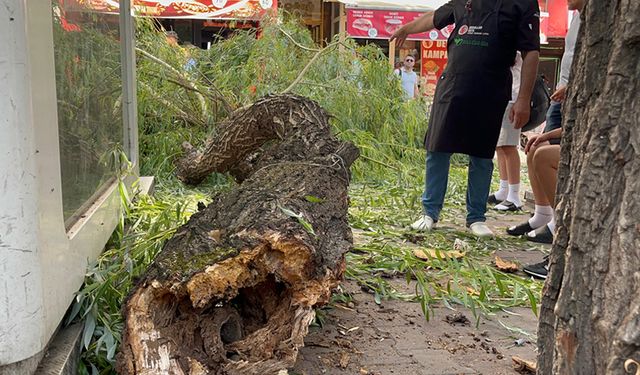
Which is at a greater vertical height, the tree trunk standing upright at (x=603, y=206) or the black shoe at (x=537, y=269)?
the tree trunk standing upright at (x=603, y=206)

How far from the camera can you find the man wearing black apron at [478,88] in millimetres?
4199

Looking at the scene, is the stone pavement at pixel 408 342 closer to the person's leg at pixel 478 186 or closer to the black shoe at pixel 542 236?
the black shoe at pixel 542 236

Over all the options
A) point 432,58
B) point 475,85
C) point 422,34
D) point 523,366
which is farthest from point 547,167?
point 432,58

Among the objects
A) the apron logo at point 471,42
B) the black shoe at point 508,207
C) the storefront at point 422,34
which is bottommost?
the black shoe at point 508,207

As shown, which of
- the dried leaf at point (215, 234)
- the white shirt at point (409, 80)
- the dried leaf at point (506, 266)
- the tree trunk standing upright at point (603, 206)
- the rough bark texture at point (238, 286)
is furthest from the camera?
the white shirt at point (409, 80)

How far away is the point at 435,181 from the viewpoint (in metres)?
4.54

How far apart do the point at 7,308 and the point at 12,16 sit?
2.36 ft

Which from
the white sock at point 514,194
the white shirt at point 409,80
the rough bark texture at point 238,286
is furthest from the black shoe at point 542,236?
the white shirt at point 409,80

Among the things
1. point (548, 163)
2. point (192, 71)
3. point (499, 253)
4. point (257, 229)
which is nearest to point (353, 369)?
point (257, 229)

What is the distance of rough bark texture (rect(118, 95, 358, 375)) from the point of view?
173 centimetres

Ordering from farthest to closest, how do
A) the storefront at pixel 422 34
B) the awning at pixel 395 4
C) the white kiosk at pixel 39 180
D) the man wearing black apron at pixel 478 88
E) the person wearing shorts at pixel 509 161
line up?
the storefront at pixel 422 34
the awning at pixel 395 4
the person wearing shorts at pixel 509 161
the man wearing black apron at pixel 478 88
the white kiosk at pixel 39 180

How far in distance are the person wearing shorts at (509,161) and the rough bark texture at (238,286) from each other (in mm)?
3563

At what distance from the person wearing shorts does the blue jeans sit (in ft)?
3.28

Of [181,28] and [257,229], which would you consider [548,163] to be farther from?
[181,28]
